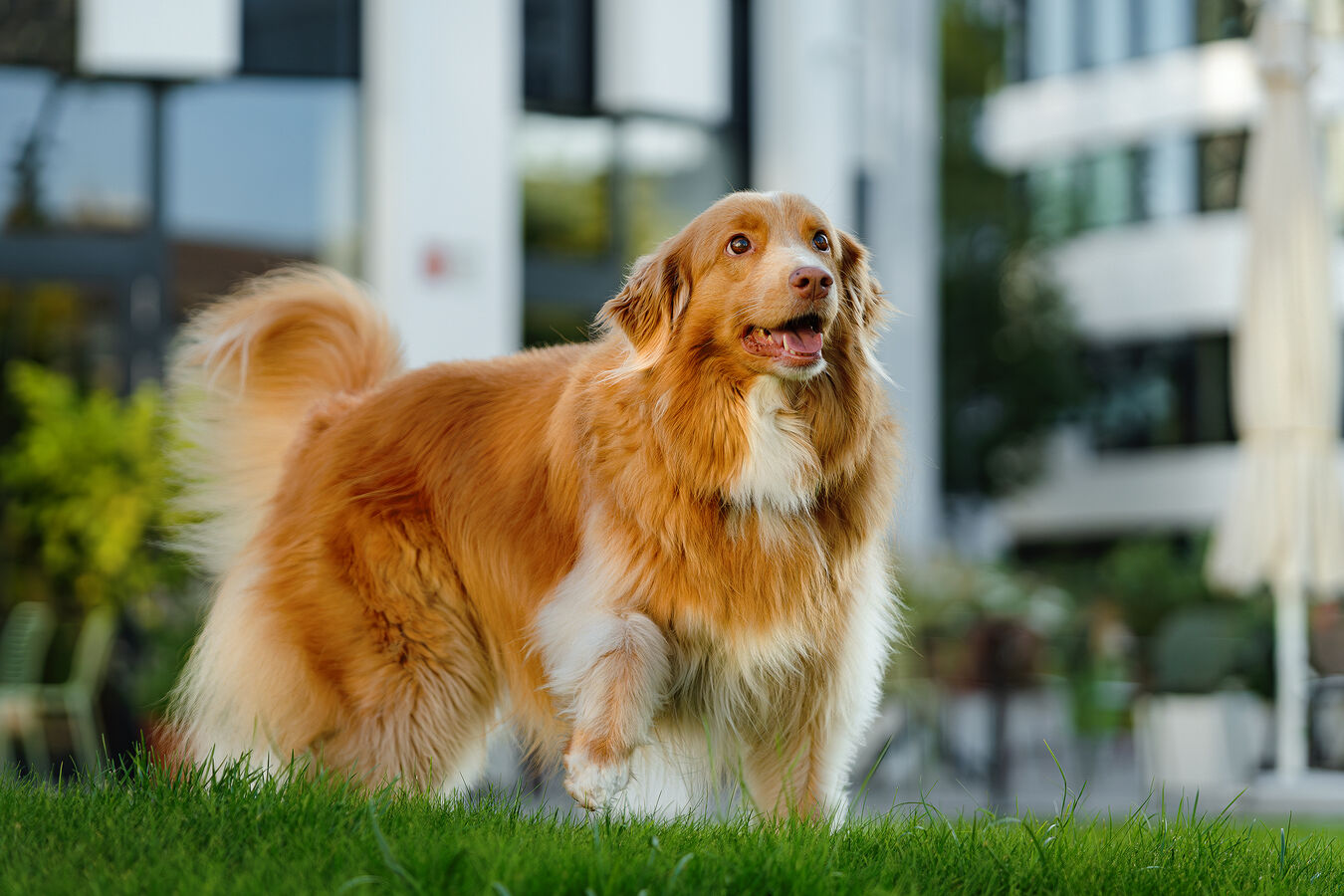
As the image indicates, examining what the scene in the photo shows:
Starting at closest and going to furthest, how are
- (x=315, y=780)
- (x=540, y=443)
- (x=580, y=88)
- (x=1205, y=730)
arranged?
(x=315, y=780), (x=540, y=443), (x=1205, y=730), (x=580, y=88)

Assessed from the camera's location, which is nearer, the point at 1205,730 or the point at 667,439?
the point at 667,439

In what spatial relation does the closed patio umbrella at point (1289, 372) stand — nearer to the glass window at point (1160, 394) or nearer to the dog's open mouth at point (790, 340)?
the dog's open mouth at point (790, 340)

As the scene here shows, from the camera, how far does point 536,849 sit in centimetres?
296

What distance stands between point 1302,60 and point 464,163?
19.6ft

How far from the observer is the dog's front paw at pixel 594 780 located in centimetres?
339

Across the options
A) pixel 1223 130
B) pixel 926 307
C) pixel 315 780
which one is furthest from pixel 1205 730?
pixel 1223 130

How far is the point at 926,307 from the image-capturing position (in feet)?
59.7

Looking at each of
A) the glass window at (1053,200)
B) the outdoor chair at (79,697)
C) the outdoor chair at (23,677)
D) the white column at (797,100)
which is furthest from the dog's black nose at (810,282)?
the glass window at (1053,200)

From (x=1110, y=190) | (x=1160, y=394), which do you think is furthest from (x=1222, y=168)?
(x=1160, y=394)

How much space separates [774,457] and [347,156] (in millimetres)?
8949

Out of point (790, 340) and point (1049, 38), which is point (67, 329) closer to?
point (790, 340)

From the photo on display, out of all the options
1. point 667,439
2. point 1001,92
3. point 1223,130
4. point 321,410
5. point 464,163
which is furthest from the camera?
point 1001,92

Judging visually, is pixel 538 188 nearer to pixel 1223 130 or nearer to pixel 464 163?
pixel 464 163

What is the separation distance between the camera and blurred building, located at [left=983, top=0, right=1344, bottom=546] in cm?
2688
